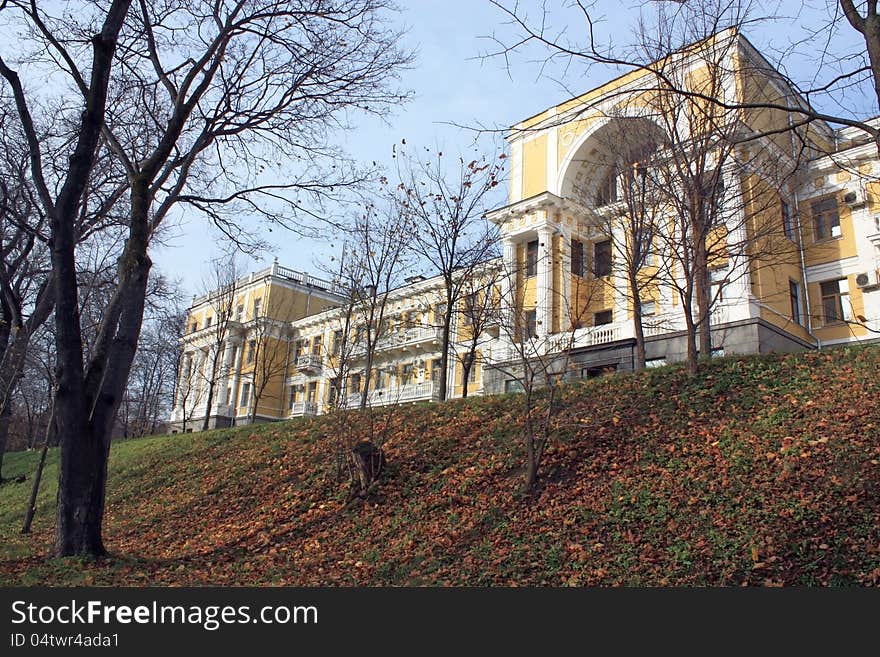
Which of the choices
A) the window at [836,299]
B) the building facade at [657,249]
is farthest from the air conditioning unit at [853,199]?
the window at [836,299]

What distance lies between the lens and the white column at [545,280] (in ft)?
93.3

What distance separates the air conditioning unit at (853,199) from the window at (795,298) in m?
3.67

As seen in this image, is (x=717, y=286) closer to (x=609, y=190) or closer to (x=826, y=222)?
(x=609, y=190)

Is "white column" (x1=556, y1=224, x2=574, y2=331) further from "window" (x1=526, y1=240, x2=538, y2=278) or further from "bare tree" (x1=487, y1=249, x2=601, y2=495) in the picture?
"bare tree" (x1=487, y1=249, x2=601, y2=495)

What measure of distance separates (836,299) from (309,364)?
115 feet

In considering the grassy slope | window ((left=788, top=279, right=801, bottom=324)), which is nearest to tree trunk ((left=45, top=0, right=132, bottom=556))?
the grassy slope

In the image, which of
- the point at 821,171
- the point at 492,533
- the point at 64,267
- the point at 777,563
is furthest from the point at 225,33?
the point at 821,171

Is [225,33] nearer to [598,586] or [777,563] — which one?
[598,586]

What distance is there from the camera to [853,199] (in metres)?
24.3

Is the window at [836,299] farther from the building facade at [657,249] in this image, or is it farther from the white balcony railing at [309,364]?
the white balcony railing at [309,364]

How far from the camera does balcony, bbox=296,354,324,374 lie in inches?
1925

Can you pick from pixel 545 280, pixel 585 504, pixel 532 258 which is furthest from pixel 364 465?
pixel 532 258

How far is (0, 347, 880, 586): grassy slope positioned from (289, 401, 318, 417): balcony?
103 feet

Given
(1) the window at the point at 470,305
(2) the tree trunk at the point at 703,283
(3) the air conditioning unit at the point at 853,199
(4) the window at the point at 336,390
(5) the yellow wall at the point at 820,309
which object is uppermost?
(3) the air conditioning unit at the point at 853,199
